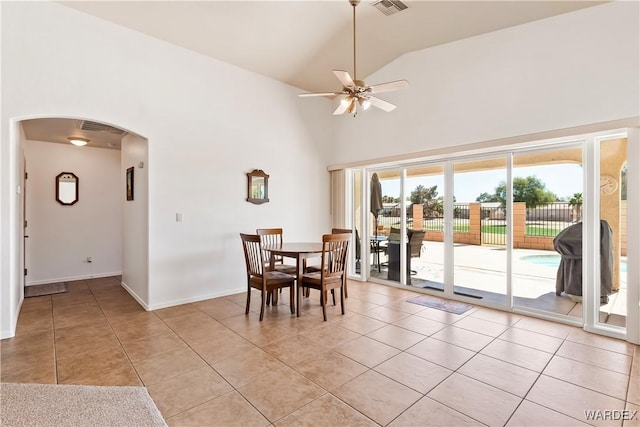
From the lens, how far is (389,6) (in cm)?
371

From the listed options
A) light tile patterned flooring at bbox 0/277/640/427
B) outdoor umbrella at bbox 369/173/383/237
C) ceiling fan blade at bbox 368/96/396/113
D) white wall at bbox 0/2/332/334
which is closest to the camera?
light tile patterned flooring at bbox 0/277/640/427

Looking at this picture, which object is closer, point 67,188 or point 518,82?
point 518,82

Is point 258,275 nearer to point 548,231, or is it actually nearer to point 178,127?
point 178,127

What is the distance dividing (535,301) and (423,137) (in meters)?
2.64

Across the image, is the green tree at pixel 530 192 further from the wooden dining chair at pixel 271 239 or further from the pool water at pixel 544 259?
the wooden dining chair at pixel 271 239

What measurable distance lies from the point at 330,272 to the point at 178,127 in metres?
2.86

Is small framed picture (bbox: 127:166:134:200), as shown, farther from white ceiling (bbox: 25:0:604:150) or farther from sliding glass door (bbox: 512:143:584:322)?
sliding glass door (bbox: 512:143:584:322)

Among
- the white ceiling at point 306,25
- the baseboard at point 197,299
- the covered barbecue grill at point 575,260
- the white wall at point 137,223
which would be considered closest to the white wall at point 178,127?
the baseboard at point 197,299

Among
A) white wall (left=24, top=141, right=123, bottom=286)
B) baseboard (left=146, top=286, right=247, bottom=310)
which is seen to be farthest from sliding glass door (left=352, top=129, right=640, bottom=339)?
white wall (left=24, top=141, right=123, bottom=286)

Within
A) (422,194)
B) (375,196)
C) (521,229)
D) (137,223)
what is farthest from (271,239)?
(521,229)

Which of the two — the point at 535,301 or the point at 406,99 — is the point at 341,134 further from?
the point at 535,301

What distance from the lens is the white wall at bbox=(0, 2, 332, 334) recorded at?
10.8ft

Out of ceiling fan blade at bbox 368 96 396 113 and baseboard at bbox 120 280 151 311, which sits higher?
ceiling fan blade at bbox 368 96 396 113

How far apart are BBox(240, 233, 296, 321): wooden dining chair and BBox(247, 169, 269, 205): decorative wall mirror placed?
1.22 metres
